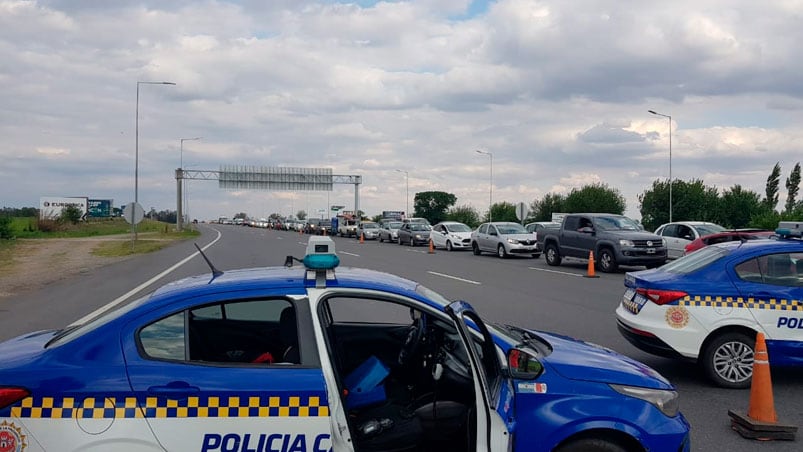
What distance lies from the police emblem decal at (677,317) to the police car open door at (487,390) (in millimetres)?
4210

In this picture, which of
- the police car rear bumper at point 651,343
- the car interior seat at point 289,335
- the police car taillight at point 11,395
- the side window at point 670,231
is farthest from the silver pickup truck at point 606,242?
the police car taillight at point 11,395

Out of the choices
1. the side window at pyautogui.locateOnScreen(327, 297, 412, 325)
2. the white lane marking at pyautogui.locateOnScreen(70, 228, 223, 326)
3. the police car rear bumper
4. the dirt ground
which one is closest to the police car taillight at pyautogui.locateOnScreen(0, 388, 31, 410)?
the side window at pyautogui.locateOnScreen(327, 297, 412, 325)

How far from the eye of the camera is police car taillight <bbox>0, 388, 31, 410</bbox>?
3387 millimetres

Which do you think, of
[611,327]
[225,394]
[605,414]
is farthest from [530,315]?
[225,394]

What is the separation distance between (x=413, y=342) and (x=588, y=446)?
1259mm

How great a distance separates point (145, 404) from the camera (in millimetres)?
3455

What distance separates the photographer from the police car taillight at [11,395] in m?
3.39

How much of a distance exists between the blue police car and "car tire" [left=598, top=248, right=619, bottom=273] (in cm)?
1794

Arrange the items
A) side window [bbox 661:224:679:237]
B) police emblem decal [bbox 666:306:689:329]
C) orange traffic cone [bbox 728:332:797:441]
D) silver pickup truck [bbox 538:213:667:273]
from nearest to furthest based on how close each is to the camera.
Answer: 1. orange traffic cone [bbox 728:332:797:441]
2. police emblem decal [bbox 666:306:689:329]
3. silver pickup truck [bbox 538:213:667:273]
4. side window [bbox 661:224:679:237]

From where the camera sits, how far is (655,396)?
158 inches

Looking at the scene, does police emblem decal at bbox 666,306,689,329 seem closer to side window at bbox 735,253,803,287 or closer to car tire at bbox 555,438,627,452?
side window at bbox 735,253,803,287

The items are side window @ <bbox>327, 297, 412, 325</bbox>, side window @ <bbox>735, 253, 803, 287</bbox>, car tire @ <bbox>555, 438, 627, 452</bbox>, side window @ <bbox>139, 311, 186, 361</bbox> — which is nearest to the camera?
side window @ <bbox>139, 311, 186, 361</bbox>

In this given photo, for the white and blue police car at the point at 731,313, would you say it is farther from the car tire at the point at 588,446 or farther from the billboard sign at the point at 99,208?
the billboard sign at the point at 99,208

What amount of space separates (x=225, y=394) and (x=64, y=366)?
0.83 meters
